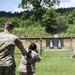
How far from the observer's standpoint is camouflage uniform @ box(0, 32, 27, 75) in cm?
778

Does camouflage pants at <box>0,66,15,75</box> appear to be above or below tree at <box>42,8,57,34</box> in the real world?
above

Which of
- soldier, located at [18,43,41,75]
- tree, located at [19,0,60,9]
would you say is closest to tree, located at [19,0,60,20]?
tree, located at [19,0,60,9]

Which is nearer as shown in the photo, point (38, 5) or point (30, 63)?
point (30, 63)

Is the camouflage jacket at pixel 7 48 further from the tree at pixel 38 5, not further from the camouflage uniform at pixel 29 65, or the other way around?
the tree at pixel 38 5

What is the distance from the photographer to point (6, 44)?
310 inches

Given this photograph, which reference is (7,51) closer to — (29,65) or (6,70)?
(6,70)

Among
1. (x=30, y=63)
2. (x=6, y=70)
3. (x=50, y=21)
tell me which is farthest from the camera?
(x=50, y=21)

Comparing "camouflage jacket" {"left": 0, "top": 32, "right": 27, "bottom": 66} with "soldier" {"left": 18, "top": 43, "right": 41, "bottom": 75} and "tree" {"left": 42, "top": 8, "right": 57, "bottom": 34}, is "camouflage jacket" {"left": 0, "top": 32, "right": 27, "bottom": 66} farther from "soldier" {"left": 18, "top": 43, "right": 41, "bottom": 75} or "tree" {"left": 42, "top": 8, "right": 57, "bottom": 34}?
"tree" {"left": 42, "top": 8, "right": 57, "bottom": 34}

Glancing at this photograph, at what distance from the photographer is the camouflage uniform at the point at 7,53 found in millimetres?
7777

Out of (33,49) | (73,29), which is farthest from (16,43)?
(73,29)

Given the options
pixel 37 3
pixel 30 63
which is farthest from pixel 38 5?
pixel 30 63

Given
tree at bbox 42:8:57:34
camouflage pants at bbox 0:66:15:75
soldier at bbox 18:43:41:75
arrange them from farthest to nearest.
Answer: tree at bbox 42:8:57:34 → soldier at bbox 18:43:41:75 → camouflage pants at bbox 0:66:15:75

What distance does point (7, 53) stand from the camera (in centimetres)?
785

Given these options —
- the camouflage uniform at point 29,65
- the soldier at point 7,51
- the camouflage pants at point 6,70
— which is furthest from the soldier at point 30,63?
the camouflage pants at point 6,70
